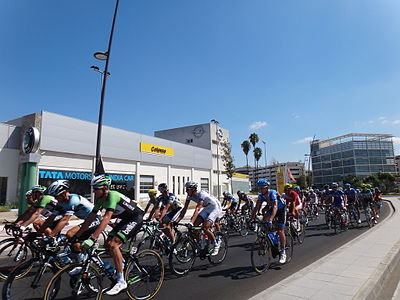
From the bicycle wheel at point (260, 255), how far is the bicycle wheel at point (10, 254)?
4.65 meters

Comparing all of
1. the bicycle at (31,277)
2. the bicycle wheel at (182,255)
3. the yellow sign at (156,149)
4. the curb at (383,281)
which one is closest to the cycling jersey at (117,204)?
the bicycle at (31,277)

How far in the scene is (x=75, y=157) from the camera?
26.7m

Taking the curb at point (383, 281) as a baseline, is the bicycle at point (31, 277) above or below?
above

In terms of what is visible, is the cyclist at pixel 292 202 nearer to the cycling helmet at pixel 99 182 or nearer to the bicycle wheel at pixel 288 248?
the bicycle wheel at pixel 288 248

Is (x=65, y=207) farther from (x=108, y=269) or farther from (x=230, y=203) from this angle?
(x=230, y=203)

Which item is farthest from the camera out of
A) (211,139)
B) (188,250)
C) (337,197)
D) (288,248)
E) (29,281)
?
(211,139)

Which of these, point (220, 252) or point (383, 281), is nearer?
point (383, 281)

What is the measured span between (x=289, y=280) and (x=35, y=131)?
22.4 m

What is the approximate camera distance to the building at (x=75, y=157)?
2205cm

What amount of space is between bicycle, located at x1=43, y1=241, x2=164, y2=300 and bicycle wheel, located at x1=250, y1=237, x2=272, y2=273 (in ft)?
7.36

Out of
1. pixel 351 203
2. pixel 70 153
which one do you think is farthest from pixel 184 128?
pixel 351 203

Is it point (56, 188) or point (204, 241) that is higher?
point (56, 188)

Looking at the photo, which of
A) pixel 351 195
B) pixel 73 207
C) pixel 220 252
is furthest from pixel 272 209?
pixel 351 195

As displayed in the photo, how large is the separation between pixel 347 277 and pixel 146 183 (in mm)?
32035
